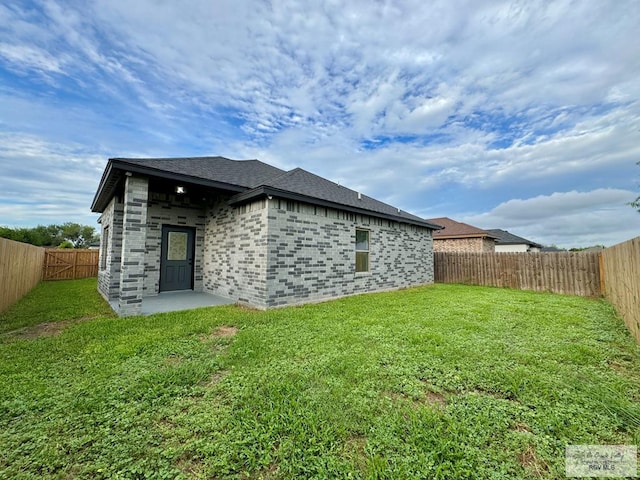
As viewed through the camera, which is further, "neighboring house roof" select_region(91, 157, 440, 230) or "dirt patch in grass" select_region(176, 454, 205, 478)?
"neighboring house roof" select_region(91, 157, 440, 230)

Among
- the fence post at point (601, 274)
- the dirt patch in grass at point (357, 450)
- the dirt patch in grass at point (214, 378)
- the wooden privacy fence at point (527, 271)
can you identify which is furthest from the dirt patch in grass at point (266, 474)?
the wooden privacy fence at point (527, 271)

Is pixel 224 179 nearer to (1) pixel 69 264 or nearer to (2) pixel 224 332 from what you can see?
(2) pixel 224 332

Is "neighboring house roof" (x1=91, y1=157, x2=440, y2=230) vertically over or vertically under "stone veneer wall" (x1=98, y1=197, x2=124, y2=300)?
over

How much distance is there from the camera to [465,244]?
690 inches

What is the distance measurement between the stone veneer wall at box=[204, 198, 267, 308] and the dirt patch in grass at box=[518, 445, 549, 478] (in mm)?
5225

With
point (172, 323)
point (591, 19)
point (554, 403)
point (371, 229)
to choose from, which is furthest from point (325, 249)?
point (591, 19)

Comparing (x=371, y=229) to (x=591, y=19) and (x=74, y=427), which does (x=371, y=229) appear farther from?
(x=74, y=427)

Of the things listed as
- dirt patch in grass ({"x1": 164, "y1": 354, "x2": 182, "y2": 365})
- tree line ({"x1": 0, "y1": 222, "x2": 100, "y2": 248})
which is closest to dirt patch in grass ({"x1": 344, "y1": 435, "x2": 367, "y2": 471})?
dirt patch in grass ({"x1": 164, "y1": 354, "x2": 182, "y2": 365})

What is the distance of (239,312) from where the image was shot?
584 cm

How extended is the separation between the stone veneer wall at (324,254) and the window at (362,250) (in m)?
0.18

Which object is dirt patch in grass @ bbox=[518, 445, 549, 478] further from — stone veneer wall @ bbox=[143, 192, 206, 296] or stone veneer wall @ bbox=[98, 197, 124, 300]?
stone veneer wall @ bbox=[98, 197, 124, 300]

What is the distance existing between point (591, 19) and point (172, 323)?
38.0 feet

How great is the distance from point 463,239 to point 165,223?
17.8 metres

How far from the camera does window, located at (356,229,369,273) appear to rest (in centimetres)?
887
